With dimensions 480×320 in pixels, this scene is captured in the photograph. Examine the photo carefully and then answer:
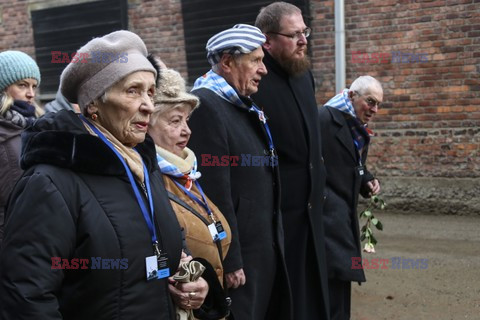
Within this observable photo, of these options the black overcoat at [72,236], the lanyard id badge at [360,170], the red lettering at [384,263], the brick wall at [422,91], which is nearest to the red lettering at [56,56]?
the brick wall at [422,91]

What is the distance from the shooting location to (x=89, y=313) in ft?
6.10

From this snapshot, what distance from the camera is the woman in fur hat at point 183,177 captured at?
2637 millimetres

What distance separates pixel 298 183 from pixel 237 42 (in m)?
0.94

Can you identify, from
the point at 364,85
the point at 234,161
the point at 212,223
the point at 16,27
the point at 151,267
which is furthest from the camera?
the point at 16,27

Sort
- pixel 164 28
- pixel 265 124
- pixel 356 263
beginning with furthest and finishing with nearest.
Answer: pixel 164 28, pixel 356 263, pixel 265 124

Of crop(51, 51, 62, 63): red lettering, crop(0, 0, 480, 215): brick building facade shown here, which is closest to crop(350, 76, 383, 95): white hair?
crop(0, 0, 480, 215): brick building facade

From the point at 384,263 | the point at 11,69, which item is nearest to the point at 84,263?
the point at 11,69

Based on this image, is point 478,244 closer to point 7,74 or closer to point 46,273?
point 7,74

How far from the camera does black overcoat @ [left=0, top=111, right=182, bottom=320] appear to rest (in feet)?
5.77

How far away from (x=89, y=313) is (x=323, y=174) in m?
2.31

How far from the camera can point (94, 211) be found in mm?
1856

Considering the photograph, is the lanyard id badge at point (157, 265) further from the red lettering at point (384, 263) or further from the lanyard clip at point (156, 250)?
the red lettering at point (384, 263)

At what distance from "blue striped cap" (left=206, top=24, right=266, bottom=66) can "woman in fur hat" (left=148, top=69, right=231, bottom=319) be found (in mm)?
532

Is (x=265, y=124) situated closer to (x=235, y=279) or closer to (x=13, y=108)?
(x=235, y=279)
